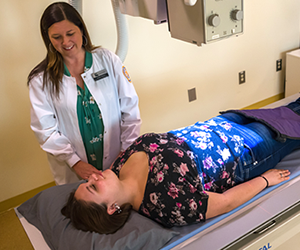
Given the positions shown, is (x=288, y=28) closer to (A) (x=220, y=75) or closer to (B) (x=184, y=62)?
(A) (x=220, y=75)

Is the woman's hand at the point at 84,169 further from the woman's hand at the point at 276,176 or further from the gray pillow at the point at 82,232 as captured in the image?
the woman's hand at the point at 276,176

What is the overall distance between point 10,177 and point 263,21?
8.69ft

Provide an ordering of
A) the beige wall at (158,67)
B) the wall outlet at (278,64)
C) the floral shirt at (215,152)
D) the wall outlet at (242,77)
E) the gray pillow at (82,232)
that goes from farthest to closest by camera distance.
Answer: the wall outlet at (278,64) → the wall outlet at (242,77) → the beige wall at (158,67) → the floral shirt at (215,152) → the gray pillow at (82,232)

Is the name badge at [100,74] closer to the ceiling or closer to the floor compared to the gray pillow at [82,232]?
closer to the ceiling

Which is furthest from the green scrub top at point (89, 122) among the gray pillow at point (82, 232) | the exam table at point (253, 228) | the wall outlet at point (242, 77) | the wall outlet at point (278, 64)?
the wall outlet at point (278, 64)

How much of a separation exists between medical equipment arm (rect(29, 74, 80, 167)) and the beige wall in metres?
0.64

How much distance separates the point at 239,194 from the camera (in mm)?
1403

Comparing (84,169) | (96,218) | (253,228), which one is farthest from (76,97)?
(253,228)

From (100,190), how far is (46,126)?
1.59 feet

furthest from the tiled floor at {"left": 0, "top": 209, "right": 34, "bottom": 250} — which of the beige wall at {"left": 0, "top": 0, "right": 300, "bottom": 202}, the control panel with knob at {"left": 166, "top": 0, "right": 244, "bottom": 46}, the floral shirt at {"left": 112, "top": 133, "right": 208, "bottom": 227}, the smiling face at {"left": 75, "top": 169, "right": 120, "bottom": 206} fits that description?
the control panel with knob at {"left": 166, "top": 0, "right": 244, "bottom": 46}

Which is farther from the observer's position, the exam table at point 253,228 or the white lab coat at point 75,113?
the white lab coat at point 75,113

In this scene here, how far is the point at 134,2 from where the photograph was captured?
4.24 feet

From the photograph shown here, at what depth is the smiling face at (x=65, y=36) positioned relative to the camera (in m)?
1.46

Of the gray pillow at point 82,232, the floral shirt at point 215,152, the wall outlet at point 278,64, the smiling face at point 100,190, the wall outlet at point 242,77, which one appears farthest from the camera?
the wall outlet at point 278,64
